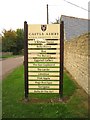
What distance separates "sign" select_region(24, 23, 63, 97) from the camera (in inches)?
417

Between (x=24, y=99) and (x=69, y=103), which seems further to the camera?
(x=24, y=99)

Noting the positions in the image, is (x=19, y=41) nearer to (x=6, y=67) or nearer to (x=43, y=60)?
(x=6, y=67)

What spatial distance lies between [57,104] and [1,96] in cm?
249

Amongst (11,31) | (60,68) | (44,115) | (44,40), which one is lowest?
(44,115)

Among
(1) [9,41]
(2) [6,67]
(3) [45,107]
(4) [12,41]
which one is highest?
(4) [12,41]

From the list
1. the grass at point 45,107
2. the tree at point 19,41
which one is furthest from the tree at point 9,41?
the grass at point 45,107

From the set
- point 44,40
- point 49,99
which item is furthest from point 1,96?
point 44,40

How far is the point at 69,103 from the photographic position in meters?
9.54

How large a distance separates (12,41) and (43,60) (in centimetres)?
7501

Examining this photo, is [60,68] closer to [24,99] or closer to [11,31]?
[24,99]

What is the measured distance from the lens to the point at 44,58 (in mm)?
10570

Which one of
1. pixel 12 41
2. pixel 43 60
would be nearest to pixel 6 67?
pixel 43 60

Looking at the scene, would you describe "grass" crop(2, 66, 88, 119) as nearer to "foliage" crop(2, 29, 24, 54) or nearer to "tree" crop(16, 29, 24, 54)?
"foliage" crop(2, 29, 24, 54)

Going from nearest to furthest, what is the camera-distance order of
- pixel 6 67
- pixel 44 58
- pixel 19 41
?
pixel 44 58 → pixel 6 67 → pixel 19 41
